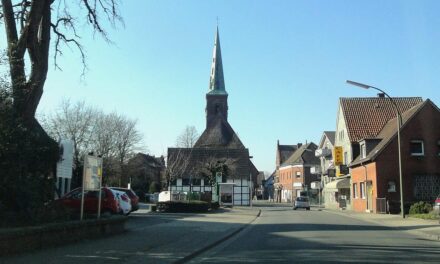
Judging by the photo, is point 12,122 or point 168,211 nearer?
point 12,122

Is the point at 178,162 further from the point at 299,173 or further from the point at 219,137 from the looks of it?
the point at 299,173

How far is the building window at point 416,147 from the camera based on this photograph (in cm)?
4344

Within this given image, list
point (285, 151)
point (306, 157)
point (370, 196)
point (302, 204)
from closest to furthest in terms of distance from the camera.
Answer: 1. point (370, 196)
2. point (302, 204)
3. point (306, 157)
4. point (285, 151)

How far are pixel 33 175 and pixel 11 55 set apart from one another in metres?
3.97

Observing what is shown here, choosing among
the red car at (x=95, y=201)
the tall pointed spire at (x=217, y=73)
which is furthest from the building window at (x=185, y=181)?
the red car at (x=95, y=201)

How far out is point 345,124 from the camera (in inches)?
2108

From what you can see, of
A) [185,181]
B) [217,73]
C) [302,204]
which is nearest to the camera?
[302,204]

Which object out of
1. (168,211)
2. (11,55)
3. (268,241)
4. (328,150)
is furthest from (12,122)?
(328,150)

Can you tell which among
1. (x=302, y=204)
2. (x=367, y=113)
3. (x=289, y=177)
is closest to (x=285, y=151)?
(x=289, y=177)

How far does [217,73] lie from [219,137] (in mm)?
15148

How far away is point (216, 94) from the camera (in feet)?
329

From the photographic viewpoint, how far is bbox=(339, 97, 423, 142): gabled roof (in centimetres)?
5194

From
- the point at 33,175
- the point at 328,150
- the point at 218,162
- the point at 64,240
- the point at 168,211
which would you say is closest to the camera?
the point at 64,240

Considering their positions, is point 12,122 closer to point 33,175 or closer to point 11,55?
point 33,175
